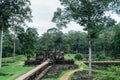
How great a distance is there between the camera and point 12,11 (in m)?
23.2

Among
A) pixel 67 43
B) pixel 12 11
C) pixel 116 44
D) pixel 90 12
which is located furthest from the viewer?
pixel 67 43

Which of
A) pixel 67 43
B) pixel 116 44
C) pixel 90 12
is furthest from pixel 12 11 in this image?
pixel 67 43

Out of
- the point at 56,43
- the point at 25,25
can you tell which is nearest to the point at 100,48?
the point at 56,43

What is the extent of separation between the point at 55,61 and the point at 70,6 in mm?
12372

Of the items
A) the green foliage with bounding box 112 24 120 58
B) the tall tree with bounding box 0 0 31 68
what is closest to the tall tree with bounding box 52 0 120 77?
the tall tree with bounding box 0 0 31 68

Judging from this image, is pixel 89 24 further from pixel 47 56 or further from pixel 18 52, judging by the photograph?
pixel 18 52

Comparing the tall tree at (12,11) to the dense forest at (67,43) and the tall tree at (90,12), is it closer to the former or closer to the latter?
the tall tree at (90,12)

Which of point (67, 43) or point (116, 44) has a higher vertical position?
point (67, 43)

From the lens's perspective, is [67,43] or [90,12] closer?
[90,12]

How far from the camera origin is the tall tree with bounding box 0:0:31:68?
22.8 m

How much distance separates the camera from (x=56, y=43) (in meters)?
62.0

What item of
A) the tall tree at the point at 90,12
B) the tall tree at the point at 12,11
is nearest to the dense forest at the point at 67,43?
the tall tree at the point at 12,11

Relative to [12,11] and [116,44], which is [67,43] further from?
[12,11]

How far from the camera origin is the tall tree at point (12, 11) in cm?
2275
